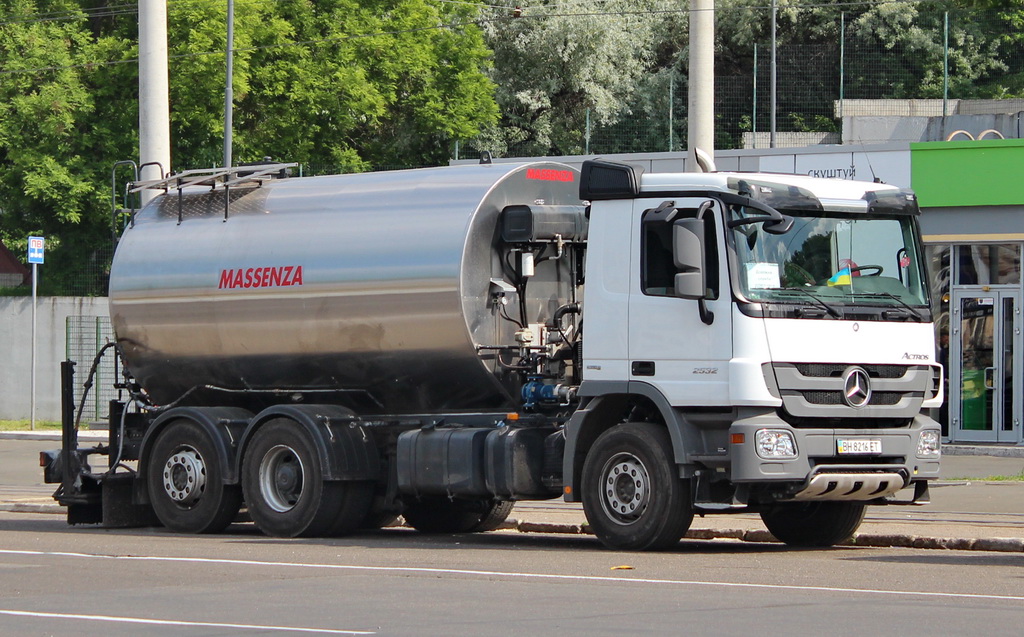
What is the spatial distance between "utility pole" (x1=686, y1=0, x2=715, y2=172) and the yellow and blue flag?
5196mm

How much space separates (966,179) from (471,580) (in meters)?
16.1

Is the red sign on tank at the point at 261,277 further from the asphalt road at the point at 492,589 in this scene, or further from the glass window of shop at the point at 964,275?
the glass window of shop at the point at 964,275

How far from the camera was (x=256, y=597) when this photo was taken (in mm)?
9875

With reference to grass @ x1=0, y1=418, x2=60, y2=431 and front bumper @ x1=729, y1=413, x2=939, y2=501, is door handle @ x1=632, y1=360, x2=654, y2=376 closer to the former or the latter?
front bumper @ x1=729, y1=413, x2=939, y2=501

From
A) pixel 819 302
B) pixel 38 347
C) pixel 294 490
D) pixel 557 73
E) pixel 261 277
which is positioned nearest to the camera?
pixel 819 302

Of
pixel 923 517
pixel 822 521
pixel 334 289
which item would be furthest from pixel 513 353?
pixel 923 517

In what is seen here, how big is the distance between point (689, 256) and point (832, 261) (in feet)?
4.13

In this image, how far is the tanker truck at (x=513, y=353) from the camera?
12.4 meters

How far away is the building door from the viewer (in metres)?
25.0

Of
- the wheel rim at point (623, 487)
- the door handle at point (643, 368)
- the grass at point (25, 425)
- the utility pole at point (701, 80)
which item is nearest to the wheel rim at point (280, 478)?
the wheel rim at point (623, 487)

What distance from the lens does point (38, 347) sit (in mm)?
34562

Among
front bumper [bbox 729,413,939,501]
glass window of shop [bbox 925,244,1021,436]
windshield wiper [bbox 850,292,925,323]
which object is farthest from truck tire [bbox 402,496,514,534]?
glass window of shop [bbox 925,244,1021,436]

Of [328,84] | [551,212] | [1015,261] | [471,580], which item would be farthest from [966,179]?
[328,84]

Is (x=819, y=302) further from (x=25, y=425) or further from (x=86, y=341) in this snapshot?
(x=25, y=425)
